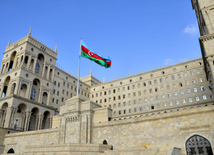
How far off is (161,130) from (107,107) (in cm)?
998

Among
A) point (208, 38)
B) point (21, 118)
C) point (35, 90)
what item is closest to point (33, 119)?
point (21, 118)

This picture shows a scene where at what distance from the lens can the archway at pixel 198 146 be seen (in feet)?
62.4

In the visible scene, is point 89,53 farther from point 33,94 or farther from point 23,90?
point 23,90

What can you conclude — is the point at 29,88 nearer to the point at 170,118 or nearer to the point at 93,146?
the point at 93,146

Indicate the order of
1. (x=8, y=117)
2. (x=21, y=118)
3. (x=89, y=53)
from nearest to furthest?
(x=89, y=53), (x=8, y=117), (x=21, y=118)

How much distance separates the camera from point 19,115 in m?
45.3

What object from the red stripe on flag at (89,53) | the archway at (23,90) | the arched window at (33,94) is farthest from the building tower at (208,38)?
the archway at (23,90)

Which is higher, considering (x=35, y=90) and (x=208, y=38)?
(x=35, y=90)

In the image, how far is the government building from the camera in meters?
21.2

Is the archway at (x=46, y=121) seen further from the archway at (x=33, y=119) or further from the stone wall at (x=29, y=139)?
the stone wall at (x=29, y=139)

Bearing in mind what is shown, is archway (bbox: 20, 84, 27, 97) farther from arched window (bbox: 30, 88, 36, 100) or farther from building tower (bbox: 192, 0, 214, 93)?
building tower (bbox: 192, 0, 214, 93)

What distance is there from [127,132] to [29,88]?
31.4 metres

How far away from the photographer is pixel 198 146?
19.5 m

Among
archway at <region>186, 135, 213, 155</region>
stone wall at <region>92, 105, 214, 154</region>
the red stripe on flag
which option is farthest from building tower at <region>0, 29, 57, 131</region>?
archway at <region>186, 135, 213, 155</region>
